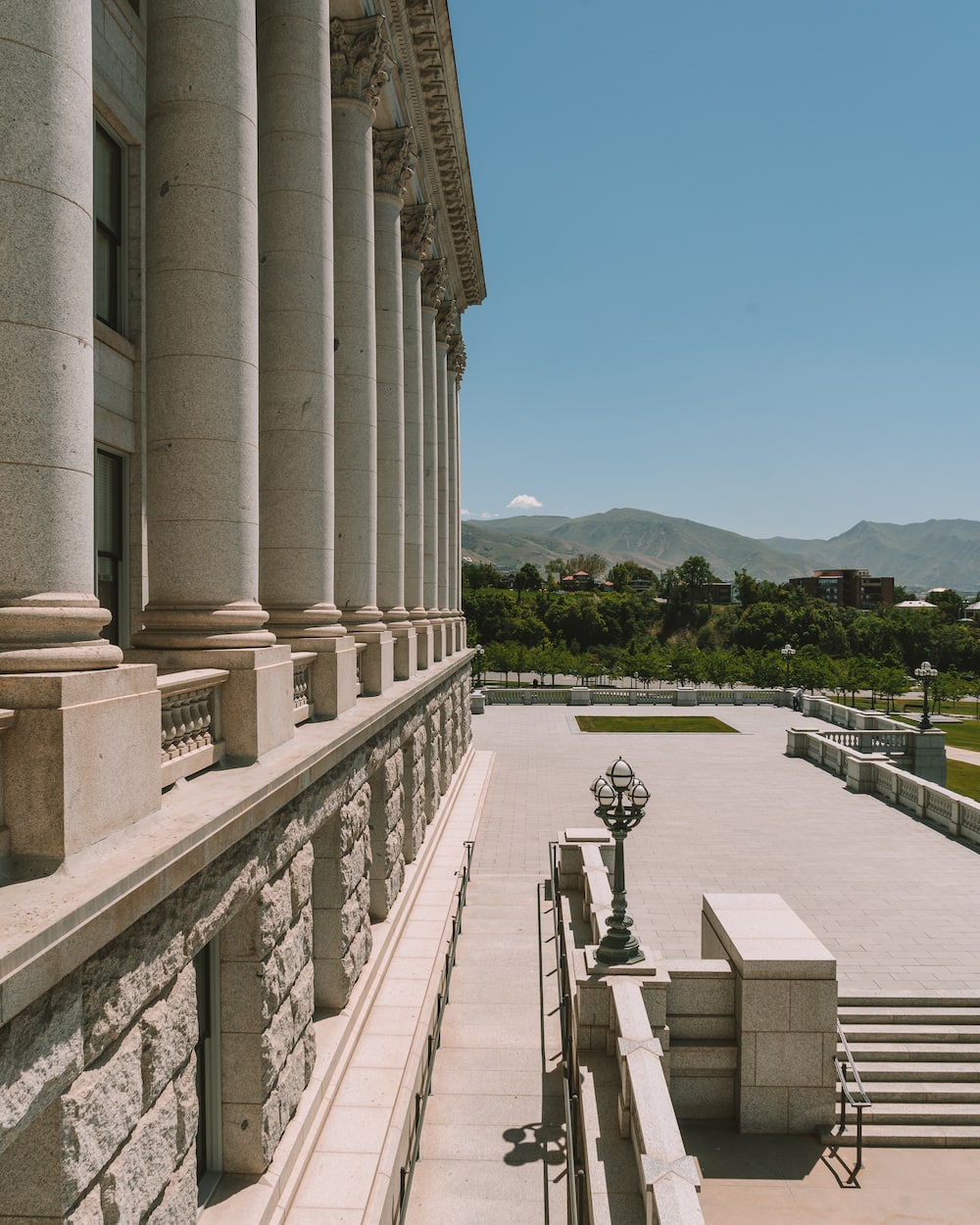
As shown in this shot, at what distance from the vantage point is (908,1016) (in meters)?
15.8

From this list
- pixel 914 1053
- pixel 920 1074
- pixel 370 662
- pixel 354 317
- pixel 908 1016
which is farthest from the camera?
pixel 370 662

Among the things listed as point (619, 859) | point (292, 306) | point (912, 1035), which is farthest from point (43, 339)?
point (912, 1035)

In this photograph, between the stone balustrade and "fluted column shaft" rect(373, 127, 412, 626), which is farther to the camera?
"fluted column shaft" rect(373, 127, 412, 626)

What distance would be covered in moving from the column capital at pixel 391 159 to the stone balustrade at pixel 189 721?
53.0 ft

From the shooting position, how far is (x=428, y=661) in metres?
25.8

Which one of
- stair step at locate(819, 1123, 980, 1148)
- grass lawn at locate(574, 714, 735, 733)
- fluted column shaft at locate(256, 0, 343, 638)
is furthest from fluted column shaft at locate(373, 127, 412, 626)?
→ grass lawn at locate(574, 714, 735, 733)

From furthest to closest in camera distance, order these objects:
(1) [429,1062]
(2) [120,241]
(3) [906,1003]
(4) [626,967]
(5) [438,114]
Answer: (5) [438,114] → (3) [906,1003] → (4) [626,967] → (1) [429,1062] → (2) [120,241]

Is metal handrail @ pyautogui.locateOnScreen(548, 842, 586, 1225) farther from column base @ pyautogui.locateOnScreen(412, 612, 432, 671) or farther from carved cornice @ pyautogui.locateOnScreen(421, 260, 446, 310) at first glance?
carved cornice @ pyautogui.locateOnScreen(421, 260, 446, 310)

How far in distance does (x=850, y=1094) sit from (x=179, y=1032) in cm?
1187

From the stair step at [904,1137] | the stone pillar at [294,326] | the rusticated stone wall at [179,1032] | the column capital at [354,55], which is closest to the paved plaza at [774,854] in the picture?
the stair step at [904,1137]

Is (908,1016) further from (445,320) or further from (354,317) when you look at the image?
(445,320)

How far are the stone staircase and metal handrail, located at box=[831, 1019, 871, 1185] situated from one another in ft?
1.02

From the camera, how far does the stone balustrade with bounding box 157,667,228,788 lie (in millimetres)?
7820

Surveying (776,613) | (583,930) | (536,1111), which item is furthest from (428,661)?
(776,613)
